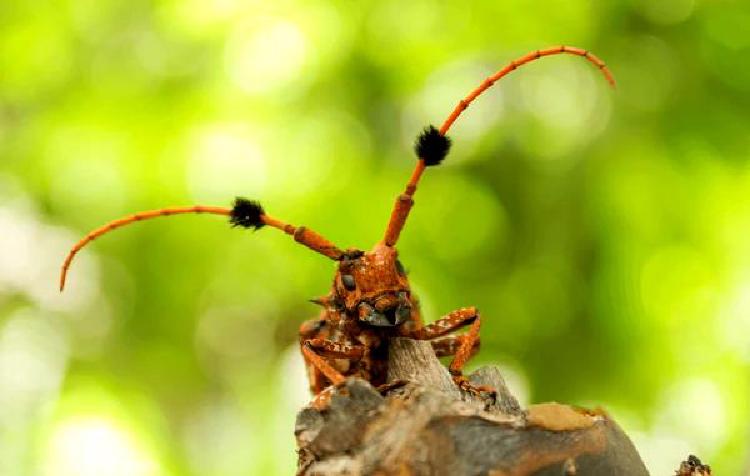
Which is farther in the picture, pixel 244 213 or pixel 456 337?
pixel 456 337

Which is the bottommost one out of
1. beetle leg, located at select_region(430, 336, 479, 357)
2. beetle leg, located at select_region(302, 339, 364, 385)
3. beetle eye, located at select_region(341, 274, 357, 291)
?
beetle leg, located at select_region(302, 339, 364, 385)

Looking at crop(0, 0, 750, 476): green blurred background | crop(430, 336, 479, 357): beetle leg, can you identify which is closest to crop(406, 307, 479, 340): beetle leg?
crop(430, 336, 479, 357): beetle leg

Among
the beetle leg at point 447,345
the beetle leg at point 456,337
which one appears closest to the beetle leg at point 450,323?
the beetle leg at point 456,337

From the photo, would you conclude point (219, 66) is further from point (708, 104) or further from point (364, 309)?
point (364, 309)

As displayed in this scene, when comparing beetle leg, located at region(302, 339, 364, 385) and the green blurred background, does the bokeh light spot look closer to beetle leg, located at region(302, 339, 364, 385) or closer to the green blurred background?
the green blurred background

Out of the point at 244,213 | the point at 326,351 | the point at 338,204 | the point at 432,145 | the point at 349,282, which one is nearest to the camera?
the point at 432,145

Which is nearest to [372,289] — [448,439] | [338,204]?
[448,439]

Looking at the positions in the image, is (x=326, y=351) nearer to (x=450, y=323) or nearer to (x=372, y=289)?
(x=372, y=289)

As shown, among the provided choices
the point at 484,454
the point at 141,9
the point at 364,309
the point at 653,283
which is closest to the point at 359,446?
the point at 484,454
